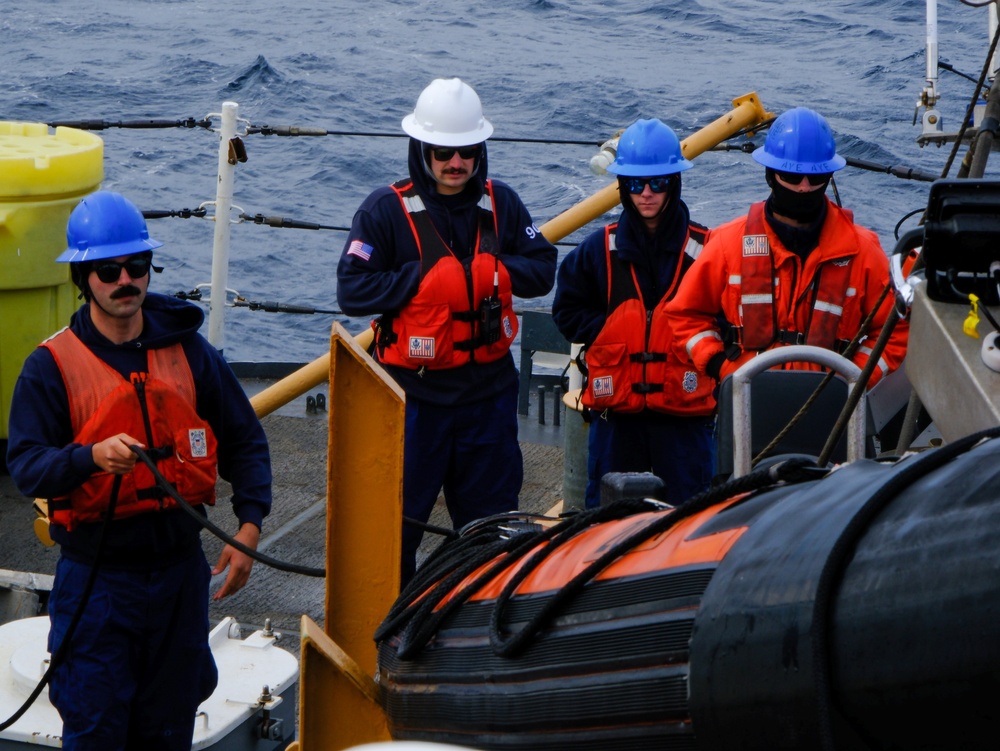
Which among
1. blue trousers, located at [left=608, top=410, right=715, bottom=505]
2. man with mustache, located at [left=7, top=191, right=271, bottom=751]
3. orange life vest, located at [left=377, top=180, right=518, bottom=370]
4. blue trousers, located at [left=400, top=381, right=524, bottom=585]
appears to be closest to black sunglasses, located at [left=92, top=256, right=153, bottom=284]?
man with mustache, located at [left=7, top=191, right=271, bottom=751]

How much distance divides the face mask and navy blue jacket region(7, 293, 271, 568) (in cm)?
170

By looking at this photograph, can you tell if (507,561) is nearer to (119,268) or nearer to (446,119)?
(119,268)

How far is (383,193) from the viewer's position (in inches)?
180

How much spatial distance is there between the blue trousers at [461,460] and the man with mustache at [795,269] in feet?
2.38

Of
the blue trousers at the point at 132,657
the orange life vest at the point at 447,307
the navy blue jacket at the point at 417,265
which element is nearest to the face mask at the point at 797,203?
the navy blue jacket at the point at 417,265

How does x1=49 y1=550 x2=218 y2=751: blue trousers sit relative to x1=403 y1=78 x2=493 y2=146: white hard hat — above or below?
below

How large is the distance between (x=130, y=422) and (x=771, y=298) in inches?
74.7

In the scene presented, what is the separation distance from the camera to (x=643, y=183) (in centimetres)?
467

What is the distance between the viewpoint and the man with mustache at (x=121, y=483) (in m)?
3.41

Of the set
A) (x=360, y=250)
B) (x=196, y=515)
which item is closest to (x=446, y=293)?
(x=360, y=250)

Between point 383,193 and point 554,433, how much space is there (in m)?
2.41

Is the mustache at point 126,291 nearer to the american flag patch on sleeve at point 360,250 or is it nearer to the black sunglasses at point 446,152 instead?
the american flag patch on sleeve at point 360,250

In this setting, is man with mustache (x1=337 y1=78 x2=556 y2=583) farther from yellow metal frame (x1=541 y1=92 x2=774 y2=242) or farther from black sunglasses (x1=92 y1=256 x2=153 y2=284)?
black sunglasses (x1=92 y1=256 x2=153 y2=284)

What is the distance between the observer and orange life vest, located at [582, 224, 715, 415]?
4.64 m
